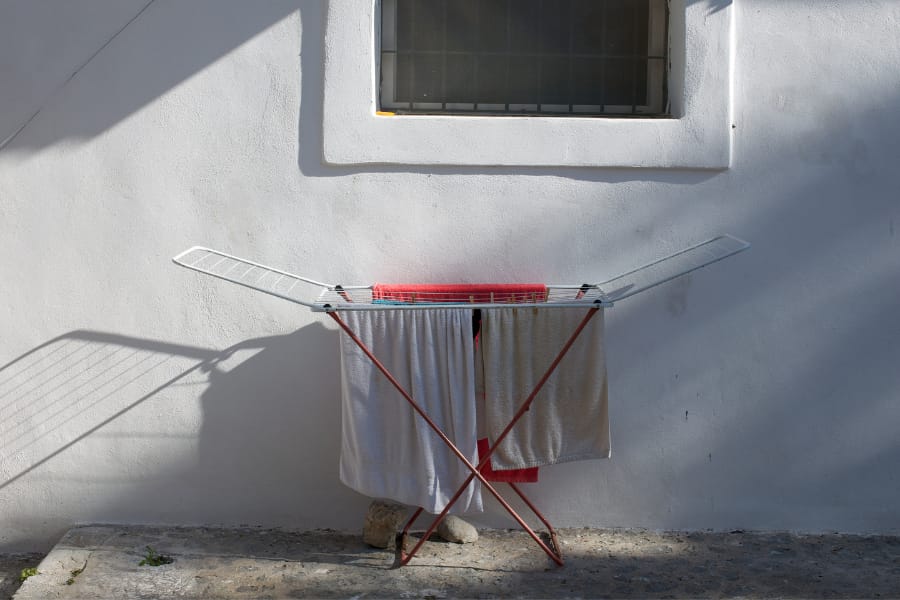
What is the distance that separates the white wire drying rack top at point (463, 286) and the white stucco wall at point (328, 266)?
0.06 m

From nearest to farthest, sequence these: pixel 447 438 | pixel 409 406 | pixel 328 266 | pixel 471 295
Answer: pixel 447 438, pixel 409 406, pixel 471 295, pixel 328 266

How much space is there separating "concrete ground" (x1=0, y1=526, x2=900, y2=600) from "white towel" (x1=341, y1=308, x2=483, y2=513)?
328 mm

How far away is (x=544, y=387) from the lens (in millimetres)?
4191

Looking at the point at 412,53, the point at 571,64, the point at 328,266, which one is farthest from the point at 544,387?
the point at 412,53

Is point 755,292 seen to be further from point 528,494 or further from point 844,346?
point 528,494

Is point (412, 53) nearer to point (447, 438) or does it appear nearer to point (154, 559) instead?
point (447, 438)

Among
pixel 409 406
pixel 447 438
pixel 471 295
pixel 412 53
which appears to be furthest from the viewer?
pixel 412 53

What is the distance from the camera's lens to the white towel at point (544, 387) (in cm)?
411

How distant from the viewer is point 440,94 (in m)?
4.63

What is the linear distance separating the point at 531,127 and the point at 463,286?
75cm

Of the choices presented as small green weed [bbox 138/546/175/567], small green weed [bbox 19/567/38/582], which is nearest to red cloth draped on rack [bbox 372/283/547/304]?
small green weed [bbox 138/546/175/567]

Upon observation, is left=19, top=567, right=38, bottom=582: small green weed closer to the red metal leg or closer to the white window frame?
the red metal leg

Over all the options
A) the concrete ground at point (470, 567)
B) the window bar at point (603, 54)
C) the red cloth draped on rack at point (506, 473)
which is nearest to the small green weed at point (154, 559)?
the concrete ground at point (470, 567)

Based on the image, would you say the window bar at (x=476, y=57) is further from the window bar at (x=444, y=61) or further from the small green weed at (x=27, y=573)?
the small green weed at (x=27, y=573)
